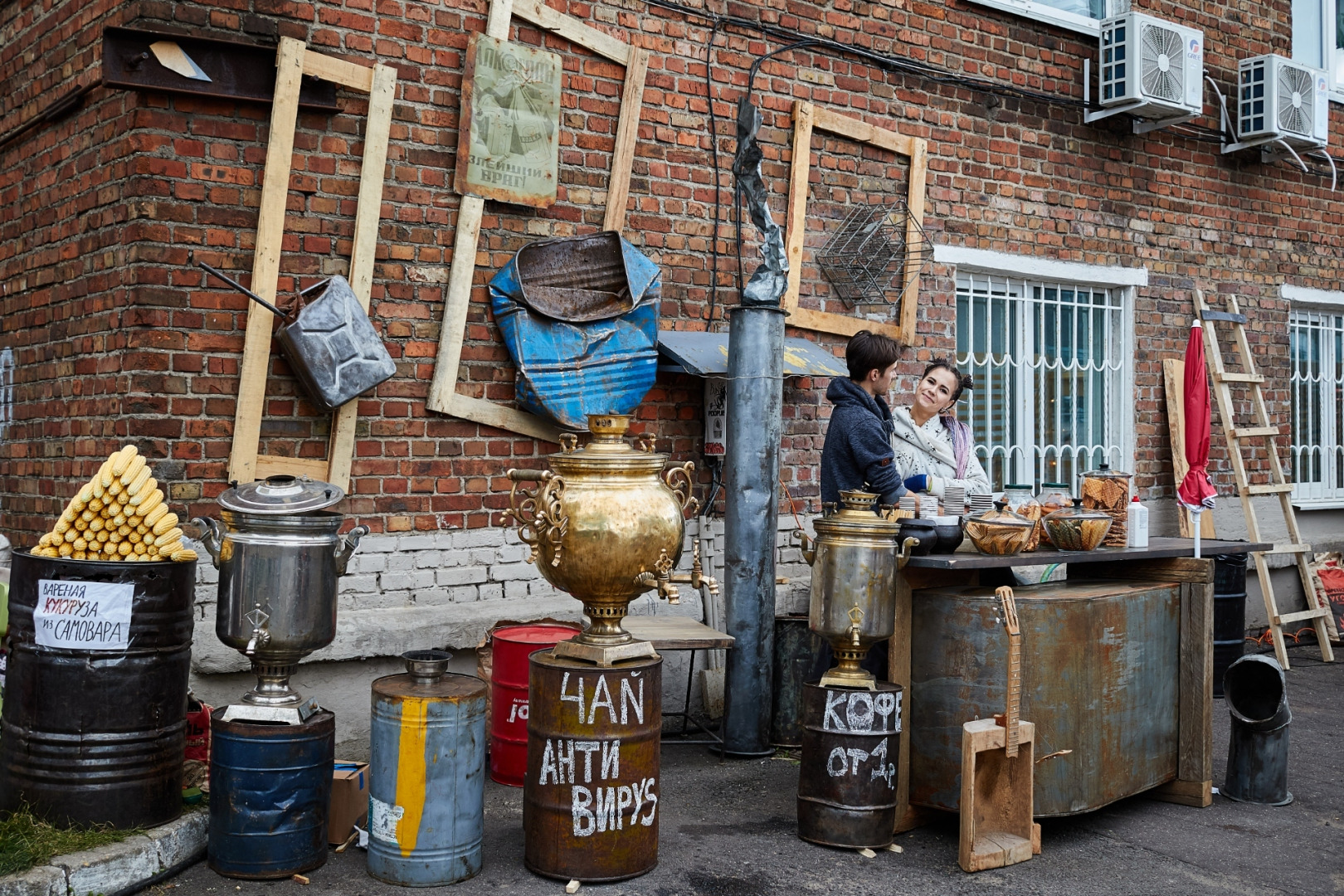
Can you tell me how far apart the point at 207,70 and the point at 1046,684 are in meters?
4.20

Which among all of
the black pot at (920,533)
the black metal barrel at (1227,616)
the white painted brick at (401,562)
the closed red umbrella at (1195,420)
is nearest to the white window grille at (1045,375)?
the closed red umbrella at (1195,420)

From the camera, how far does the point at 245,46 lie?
5.02 metres

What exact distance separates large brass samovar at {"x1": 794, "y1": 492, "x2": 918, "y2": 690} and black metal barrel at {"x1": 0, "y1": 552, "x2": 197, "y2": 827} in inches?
92.3

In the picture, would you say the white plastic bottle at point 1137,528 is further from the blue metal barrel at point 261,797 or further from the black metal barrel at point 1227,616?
the blue metal barrel at point 261,797

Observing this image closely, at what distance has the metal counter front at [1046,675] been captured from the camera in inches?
176

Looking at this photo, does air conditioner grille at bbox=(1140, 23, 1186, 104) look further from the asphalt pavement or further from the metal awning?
the asphalt pavement

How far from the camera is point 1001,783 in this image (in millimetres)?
4441

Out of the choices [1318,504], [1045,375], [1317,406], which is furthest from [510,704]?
[1317,406]

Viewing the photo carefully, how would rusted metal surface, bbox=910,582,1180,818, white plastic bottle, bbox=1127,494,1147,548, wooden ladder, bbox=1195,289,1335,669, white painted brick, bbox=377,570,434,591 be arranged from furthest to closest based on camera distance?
wooden ladder, bbox=1195,289,1335,669 < white painted brick, bbox=377,570,434,591 < white plastic bottle, bbox=1127,494,1147,548 < rusted metal surface, bbox=910,582,1180,818

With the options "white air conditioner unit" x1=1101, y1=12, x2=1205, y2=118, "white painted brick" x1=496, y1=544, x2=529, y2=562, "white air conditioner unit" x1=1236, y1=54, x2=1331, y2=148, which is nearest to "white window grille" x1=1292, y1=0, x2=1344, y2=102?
"white air conditioner unit" x1=1236, y1=54, x2=1331, y2=148

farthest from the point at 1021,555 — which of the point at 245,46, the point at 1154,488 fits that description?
the point at 1154,488

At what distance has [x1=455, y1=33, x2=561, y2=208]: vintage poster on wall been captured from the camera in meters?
5.67

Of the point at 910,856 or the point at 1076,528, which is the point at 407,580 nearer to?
the point at 910,856

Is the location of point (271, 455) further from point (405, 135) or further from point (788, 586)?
point (788, 586)
